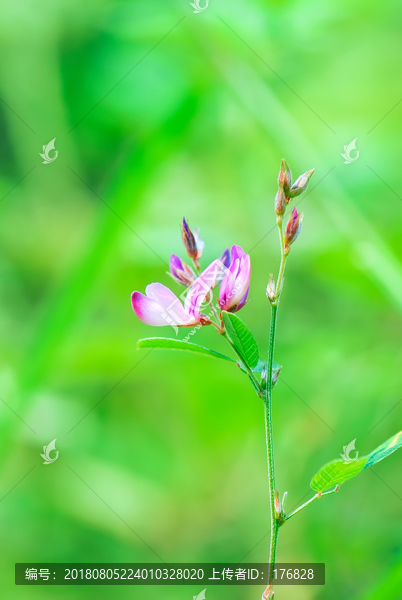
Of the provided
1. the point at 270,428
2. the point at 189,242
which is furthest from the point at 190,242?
the point at 270,428

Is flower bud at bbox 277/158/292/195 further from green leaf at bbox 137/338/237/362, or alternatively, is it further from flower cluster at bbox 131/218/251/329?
green leaf at bbox 137/338/237/362

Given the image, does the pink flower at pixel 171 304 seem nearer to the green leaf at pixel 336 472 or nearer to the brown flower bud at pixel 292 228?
the brown flower bud at pixel 292 228

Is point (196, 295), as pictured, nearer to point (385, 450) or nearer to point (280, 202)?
point (280, 202)

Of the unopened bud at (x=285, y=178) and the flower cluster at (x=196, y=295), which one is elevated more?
the unopened bud at (x=285, y=178)

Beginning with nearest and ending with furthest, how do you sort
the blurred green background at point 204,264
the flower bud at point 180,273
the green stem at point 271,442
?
1. the green stem at point 271,442
2. the flower bud at point 180,273
3. the blurred green background at point 204,264

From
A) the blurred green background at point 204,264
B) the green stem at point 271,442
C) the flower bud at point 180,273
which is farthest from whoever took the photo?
Answer: the blurred green background at point 204,264

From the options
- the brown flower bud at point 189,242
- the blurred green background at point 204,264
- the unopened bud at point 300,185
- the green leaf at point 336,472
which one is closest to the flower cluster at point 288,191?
the unopened bud at point 300,185

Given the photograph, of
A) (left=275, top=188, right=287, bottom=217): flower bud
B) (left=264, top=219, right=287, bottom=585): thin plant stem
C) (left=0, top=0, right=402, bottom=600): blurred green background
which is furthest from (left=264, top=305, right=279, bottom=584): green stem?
(left=0, top=0, right=402, bottom=600): blurred green background
